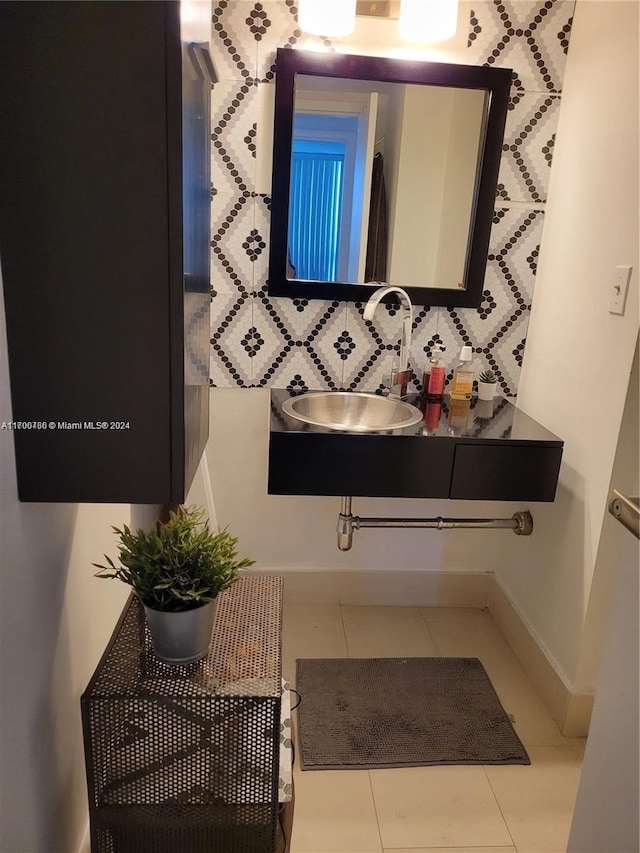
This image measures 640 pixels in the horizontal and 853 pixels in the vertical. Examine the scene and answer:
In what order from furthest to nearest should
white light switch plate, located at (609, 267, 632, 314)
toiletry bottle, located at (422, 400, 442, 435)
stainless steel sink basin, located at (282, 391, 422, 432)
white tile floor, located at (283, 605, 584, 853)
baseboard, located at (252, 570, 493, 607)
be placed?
1. baseboard, located at (252, 570, 493, 607)
2. stainless steel sink basin, located at (282, 391, 422, 432)
3. toiletry bottle, located at (422, 400, 442, 435)
4. white light switch plate, located at (609, 267, 632, 314)
5. white tile floor, located at (283, 605, 584, 853)

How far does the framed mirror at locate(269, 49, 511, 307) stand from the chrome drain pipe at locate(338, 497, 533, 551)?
0.73 m

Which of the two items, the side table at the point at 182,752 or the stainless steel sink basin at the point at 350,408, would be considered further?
the stainless steel sink basin at the point at 350,408

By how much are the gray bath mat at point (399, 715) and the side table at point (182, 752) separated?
560 millimetres

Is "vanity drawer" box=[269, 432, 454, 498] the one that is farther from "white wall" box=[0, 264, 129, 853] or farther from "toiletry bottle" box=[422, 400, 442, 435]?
"white wall" box=[0, 264, 129, 853]

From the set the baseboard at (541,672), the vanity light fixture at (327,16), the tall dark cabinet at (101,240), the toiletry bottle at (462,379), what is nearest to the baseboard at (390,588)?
the baseboard at (541,672)

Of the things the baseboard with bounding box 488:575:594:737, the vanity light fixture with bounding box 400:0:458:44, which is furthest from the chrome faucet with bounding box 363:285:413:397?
the baseboard with bounding box 488:575:594:737

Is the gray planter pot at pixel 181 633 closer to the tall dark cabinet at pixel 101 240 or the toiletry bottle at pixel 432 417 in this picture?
the tall dark cabinet at pixel 101 240

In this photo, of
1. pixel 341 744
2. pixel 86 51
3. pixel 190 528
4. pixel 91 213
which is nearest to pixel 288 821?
pixel 341 744

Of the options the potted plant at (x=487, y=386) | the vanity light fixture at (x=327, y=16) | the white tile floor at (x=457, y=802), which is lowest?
the white tile floor at (x=457, y=802)

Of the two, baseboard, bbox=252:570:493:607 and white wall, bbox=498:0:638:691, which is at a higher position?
white wall, bbox=498:0:638:691

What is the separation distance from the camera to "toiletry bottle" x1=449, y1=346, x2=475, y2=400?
201 cm

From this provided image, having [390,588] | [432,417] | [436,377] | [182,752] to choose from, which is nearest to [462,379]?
[436,377]

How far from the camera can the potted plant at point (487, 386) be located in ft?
6.95

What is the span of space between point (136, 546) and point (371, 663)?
3.96ft
